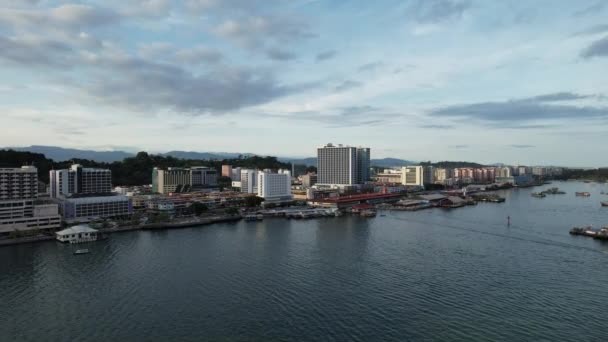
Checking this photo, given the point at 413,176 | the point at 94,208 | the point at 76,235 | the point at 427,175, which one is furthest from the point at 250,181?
the point at 427,175

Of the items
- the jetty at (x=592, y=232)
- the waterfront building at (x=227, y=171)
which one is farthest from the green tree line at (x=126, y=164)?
the jetty at (x=592, y=232)

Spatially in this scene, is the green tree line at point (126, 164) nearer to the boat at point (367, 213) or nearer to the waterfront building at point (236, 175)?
the waterfront building at point (236, 175)

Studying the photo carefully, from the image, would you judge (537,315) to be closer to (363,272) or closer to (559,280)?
(559,280)

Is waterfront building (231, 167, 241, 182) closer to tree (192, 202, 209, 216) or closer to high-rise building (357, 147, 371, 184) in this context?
high-rise building (357, 147, 371, 184)

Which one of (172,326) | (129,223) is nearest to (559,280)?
(172,326)

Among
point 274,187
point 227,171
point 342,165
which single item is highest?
point 342,165

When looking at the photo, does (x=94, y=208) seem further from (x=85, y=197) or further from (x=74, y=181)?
(x=74, y=181)

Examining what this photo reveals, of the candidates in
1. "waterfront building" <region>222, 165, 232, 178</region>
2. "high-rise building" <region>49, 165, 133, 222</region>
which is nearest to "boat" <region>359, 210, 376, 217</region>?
"high-rise building" <region>49, 165, 133, 222</region>
